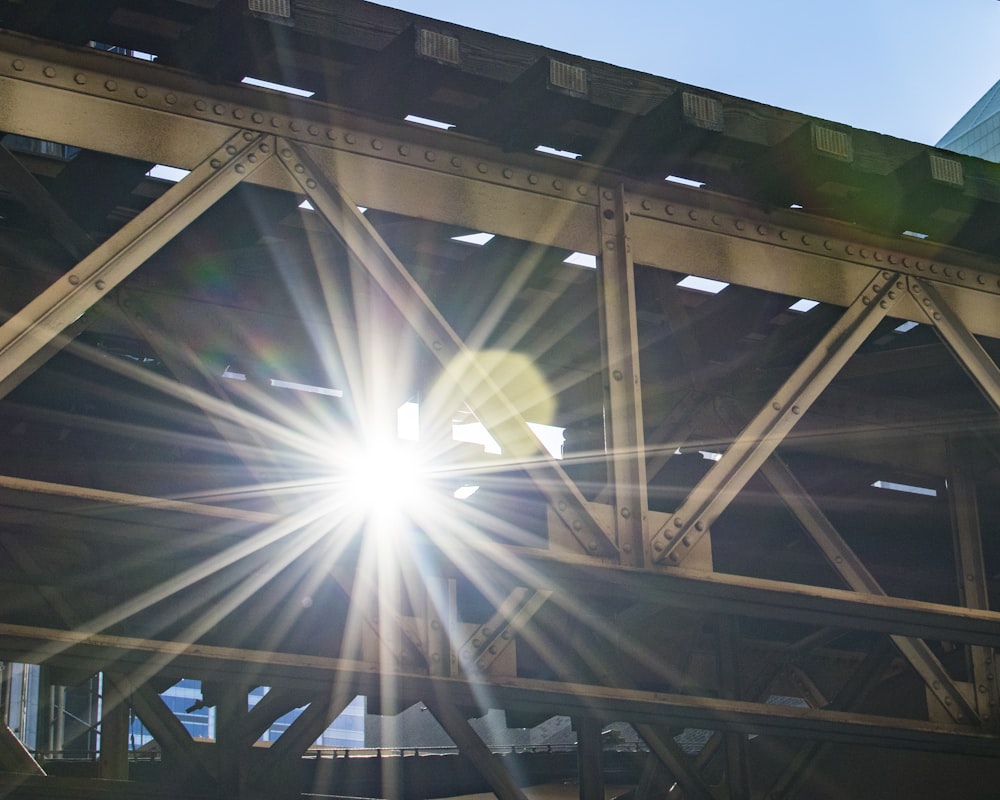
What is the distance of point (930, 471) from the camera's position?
10.2m

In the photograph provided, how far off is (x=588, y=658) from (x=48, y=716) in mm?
20120

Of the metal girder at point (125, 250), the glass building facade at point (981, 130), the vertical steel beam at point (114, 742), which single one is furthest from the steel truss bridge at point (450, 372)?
the glass building facade at point (981, 130)

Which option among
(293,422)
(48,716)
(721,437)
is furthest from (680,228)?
(48,716)

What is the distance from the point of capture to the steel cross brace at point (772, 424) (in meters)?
6.86

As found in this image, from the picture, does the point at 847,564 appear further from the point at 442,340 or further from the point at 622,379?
the point at 442,340

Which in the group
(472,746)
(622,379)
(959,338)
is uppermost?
(959,338)

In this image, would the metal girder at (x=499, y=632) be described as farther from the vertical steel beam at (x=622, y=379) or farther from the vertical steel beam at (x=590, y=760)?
the vertical steel beam at (x=590, y=760)

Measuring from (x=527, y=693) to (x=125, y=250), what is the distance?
3.53m

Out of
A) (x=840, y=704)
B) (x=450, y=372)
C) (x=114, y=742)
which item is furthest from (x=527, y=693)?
(x=114, y=742)

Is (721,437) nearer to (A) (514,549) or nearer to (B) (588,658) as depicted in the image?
(B) (588,658)

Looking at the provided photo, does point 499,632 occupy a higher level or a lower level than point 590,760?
higher

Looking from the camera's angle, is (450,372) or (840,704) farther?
(840,704)

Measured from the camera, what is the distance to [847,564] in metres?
7.73

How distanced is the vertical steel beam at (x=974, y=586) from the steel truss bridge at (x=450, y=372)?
1.3 inches
